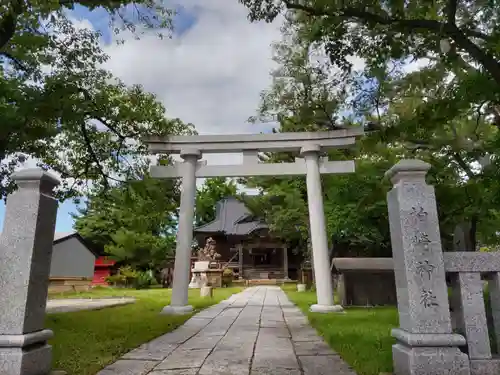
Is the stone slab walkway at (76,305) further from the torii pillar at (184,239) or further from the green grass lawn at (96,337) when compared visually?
the torii pillar at (184,239)

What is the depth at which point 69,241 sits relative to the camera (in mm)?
18891

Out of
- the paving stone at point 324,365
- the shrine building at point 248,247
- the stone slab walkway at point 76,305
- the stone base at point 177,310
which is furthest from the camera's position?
the shrine building at point 248,247

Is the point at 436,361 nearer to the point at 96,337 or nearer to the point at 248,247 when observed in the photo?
the point at 96,337

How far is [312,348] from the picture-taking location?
3.44 m

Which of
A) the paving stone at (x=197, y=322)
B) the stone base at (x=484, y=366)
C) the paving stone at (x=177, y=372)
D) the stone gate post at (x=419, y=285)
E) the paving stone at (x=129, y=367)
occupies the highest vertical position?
the stone gate post at (x=419, y=285)

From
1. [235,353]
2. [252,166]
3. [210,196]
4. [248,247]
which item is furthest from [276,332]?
[210,196]

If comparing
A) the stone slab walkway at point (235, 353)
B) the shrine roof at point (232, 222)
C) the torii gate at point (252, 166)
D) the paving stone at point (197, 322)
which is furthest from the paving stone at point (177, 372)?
the shrine roof at point (232, 222)

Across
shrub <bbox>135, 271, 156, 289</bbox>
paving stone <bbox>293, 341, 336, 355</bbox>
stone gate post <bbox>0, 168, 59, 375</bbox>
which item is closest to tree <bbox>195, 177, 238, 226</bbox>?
shrub <bbox>135, 271, 156, 289</bbox>

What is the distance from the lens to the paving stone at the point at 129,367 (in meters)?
2.61

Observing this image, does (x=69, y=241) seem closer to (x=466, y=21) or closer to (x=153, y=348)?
(x=153, y=348)

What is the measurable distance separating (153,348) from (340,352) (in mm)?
1768

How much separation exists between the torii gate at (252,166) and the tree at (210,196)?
2177 centimetres

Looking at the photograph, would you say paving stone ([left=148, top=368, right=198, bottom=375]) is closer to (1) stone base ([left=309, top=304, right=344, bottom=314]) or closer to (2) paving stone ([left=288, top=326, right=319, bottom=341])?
(2) paving stone ([left=288, top=326, right=319, bottom=341])

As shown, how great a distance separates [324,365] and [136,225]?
25.4ft
